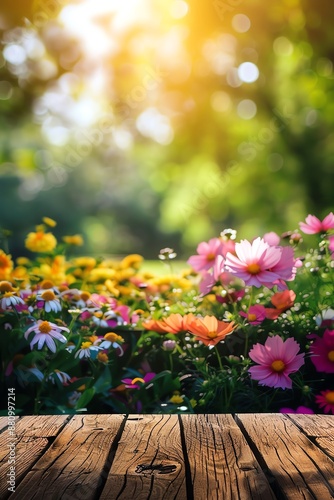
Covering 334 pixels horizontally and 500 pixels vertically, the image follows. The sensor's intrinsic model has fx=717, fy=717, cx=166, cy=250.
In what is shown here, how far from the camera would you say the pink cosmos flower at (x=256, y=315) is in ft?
8.41

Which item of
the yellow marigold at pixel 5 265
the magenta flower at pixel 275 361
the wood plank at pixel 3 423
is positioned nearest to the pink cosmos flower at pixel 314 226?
the magenta flower at pixel 275 361

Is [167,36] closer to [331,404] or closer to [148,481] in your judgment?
[331,404]

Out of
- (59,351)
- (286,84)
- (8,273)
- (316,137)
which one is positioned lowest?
(59,351)

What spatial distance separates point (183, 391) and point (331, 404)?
52cm

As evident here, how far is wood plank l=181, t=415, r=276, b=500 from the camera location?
137 centimetres

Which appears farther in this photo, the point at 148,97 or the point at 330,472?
the point at 148,97

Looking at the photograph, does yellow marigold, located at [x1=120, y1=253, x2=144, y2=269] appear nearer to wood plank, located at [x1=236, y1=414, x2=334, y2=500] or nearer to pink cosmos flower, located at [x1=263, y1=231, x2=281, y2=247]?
pink cosmos flower, located at [x1=263, y1=231, x2=281, y2=247]

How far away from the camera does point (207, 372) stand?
8.45ft

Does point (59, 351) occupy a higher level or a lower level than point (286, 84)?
lower

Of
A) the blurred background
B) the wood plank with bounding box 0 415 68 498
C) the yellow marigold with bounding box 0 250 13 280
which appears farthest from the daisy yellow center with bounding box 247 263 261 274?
the blurred background

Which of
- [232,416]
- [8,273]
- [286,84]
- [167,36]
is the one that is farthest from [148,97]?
[232,416]

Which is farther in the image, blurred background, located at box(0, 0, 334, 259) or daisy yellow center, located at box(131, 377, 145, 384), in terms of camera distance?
blurred background, located at box(0, 0, 334, 259)

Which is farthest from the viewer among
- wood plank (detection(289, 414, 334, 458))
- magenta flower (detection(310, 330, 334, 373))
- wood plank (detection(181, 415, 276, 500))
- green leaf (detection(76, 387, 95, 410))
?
magenta flower (detection(310, 330, 334, 373))

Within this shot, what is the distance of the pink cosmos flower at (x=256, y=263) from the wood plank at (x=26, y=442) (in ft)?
2.68
